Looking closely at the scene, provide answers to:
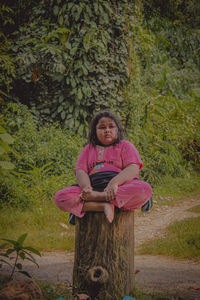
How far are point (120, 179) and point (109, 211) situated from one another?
0.28 m

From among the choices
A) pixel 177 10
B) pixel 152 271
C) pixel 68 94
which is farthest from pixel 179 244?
pixel 177 10

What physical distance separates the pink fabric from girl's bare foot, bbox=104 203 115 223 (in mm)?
41

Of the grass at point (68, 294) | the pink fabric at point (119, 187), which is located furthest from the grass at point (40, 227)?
the pink fabric at point (119, 187)

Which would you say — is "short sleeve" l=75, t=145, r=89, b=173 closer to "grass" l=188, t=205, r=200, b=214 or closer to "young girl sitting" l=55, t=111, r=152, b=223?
"young girl sitting" l=55, t=111, r=152, b=223

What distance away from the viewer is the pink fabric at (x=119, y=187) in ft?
7.59

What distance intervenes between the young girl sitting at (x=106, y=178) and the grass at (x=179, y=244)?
6.15 ft

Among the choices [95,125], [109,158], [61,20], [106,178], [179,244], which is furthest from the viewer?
[61,20]

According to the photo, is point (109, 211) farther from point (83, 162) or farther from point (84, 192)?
point (83, 162)

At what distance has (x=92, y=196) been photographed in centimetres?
230

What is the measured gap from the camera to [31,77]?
660 centimetres

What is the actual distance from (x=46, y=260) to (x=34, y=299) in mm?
1712

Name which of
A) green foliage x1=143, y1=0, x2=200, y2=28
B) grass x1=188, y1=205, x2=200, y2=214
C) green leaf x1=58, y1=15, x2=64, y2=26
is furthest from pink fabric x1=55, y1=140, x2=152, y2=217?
green foliage x1=143, y1=0, x2=200, y2=28

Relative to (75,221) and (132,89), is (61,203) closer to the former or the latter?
(75,221)

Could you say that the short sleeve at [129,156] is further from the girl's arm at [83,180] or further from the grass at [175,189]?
the grass at [175,189]
